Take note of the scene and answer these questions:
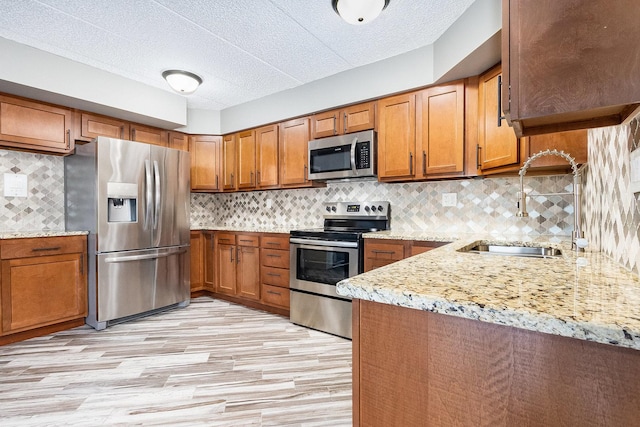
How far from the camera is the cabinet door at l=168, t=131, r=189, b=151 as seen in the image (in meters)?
3.97

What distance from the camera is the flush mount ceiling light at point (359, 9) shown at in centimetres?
189

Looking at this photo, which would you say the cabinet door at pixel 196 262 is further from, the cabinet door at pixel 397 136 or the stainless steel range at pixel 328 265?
the cabinet door at pixel 397 136

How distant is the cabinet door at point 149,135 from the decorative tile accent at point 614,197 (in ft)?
13.4

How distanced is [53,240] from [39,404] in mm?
1534

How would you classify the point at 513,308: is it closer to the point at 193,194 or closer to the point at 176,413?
the point at 176,413

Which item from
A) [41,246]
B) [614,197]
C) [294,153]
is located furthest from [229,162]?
[614,197]

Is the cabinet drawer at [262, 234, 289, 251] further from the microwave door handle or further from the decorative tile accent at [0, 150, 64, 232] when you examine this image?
the decorative tile accent at [0, 150, 64, 232]

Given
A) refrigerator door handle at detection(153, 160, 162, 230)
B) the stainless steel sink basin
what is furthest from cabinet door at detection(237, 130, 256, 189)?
the stainless steel sink basin

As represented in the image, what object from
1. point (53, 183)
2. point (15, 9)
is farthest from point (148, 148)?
point (15, 9)

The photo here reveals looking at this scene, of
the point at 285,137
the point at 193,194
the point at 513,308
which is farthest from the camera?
the point at 193,194

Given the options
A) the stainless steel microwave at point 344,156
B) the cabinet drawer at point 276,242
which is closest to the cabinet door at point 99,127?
the cabinet drawer at point 276,242

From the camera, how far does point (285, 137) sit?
3.61 m

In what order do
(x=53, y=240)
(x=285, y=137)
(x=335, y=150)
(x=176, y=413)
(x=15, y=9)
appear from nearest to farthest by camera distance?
(x=176, y=413) → (x=15, y=9) → (x=53, y=240) → (x=335, y=150) → (x=285, y=137)

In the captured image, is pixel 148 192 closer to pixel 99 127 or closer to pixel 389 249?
pixel 99 127
